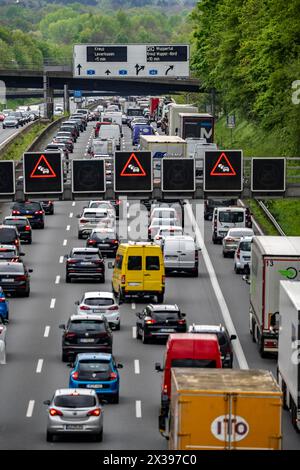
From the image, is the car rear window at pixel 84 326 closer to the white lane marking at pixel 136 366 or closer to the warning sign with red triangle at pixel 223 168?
the white lane marking at pixel 136 366

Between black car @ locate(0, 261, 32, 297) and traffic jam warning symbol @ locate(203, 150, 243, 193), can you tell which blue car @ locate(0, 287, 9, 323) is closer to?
black car @ locate(0, 261, 32, 297)

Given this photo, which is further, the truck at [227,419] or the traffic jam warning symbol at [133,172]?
the traffic jam warning symbol at [133,172]

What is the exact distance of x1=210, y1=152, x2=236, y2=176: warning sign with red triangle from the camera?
65.7 m

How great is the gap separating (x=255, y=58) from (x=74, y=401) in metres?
79.4

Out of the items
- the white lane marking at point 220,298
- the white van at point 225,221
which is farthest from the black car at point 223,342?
the white van at point 225,221

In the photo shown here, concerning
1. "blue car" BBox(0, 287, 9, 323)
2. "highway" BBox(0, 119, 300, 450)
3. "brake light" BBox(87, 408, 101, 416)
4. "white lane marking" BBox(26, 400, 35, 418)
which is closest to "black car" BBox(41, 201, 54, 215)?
"highway" BBox(0, 119, 300, 450)

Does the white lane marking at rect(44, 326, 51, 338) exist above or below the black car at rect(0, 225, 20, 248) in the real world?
below

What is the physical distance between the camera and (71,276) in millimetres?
70250

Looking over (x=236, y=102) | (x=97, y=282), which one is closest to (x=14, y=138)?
(x=236, y=102)

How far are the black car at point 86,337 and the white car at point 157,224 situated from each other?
3102cm

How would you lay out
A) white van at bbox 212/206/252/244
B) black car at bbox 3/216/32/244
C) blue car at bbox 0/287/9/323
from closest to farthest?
1. blue car at bbox 0/287/9/323
2. black car at bbox 3/216/32/244
3. white van at bbox 212/206/252/244

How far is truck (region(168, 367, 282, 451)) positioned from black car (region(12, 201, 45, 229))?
2206 inches

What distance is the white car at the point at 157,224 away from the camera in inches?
3285

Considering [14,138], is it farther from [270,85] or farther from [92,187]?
[92,187]
